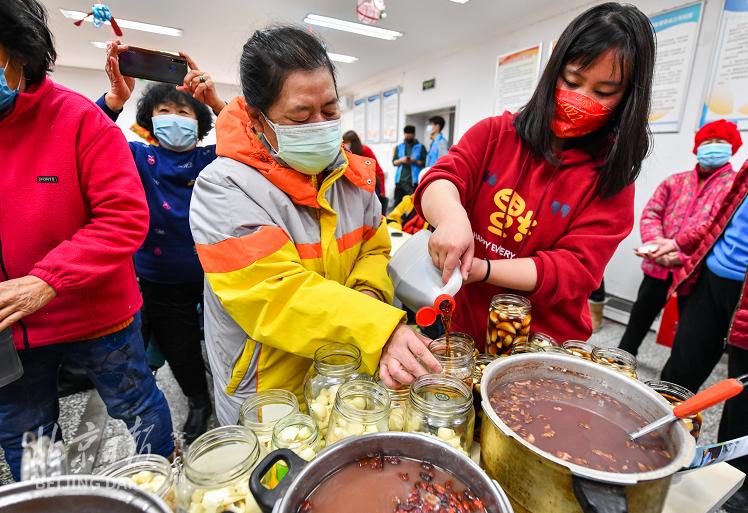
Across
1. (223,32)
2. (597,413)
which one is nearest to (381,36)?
(223,32)

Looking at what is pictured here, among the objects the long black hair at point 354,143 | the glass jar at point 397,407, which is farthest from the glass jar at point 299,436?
the long black hair at point 354,143

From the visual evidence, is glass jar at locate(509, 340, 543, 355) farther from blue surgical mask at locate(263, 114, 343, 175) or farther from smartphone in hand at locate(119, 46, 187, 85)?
smartphone in hand at locate(119, 46, 187, 85)

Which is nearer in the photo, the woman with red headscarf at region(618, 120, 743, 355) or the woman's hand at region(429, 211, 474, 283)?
the woman's hand at region(429, 211, 474, 283)

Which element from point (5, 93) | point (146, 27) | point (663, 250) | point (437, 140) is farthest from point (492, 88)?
point (5, 93)

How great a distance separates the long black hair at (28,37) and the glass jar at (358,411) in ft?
4.12

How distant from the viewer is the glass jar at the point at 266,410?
0.67 metres

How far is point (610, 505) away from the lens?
0.41 meters

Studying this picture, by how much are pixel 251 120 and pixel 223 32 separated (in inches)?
245

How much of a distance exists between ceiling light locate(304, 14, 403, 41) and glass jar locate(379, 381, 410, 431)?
5.70m

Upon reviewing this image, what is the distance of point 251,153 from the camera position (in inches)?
35.7

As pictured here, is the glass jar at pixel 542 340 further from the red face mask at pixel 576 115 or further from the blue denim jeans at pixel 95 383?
the blue denim jeans at pixel 95 383

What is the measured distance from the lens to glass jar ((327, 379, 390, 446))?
619mm

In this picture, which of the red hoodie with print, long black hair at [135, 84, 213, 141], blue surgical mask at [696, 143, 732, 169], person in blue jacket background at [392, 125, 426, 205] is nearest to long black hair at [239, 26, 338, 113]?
the red hoodie with print

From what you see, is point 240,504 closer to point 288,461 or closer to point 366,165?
point 288,461
